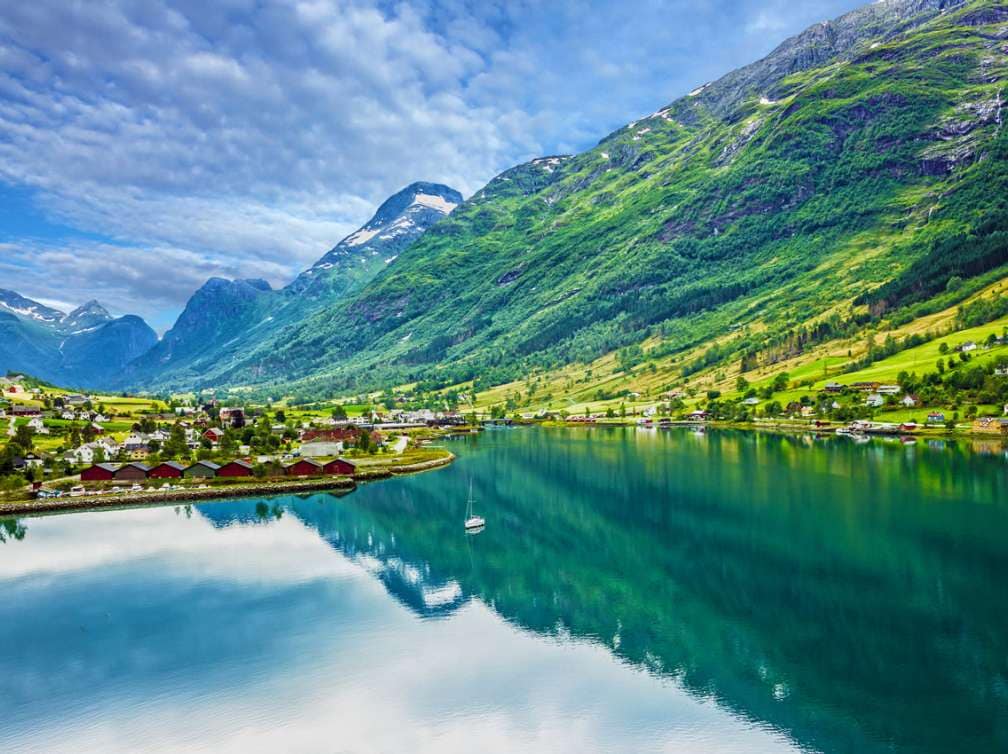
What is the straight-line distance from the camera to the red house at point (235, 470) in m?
96.1

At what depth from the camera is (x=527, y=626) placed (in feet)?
140

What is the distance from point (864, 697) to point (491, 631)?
66.0 feet

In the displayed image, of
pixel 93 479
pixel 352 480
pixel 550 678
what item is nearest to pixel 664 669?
pixel 550 678

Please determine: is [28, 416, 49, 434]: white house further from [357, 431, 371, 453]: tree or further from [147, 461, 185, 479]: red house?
[357, 431, 371, 453]: tree

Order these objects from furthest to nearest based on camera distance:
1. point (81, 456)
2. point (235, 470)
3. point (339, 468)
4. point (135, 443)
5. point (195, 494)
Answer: point (135, 443), point (81, 456), point (339, 468), point (235, 470), point (195, 494)

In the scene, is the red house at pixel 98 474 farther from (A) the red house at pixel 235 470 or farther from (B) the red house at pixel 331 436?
(B) the red house at pixel 331 436

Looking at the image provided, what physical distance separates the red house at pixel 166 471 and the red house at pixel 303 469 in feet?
45.8

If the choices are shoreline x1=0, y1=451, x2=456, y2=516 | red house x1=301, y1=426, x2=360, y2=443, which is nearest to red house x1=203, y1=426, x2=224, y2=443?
red house x1=301, y1=426, x2=360, y2=443

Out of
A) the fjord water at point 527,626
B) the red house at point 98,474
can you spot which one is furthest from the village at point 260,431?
the fjord water at point 527,626

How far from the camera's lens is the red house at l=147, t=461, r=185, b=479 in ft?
312

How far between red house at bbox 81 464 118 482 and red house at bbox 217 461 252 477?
45.4 ft

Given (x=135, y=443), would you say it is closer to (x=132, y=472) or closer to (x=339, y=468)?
(x=132, y=472)

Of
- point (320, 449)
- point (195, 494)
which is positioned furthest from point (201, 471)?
point (320, 449)

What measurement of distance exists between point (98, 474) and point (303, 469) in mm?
26527
